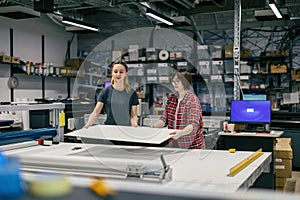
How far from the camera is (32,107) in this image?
2488 millimetres

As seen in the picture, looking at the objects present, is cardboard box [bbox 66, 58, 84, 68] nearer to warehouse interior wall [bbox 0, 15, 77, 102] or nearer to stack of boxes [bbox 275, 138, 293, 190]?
warehouse interior wall [bbox 0, 15, 77, 102]

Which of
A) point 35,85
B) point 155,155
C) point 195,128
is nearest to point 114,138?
point 155,155

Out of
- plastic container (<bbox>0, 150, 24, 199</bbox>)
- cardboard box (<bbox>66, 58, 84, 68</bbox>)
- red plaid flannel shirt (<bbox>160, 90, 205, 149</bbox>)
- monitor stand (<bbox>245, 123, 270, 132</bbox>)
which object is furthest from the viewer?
cardboard box (<bbox>66, 58, 84, 68</bbox>)

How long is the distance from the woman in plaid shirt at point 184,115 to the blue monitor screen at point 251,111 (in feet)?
5.43

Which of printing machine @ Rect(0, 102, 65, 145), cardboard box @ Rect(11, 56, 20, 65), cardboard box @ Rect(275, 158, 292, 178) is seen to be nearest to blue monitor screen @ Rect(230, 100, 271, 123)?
cardboard box @ Rect(275, 158, 292, 178)

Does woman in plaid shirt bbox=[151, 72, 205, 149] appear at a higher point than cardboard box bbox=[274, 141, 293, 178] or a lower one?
higher

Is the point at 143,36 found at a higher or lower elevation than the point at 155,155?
higher

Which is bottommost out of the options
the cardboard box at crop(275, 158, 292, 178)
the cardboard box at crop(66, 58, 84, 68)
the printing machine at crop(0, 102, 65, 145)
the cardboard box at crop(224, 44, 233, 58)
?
the cardboard box at crop(275, 158, 292, 178)

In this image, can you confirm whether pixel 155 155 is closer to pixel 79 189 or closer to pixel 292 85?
pixel 79 189

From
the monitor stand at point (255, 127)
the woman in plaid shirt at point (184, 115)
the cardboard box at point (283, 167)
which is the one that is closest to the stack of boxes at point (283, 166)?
the cardboard box at point (283, 167)

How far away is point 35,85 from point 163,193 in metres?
6.44

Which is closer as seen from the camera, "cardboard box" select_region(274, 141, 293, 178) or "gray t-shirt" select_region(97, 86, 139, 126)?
"gray t-shirt" select_region(97, 86, 139, 126)

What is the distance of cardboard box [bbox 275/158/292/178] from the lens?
4039 mm

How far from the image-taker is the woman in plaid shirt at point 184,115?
2466mm
